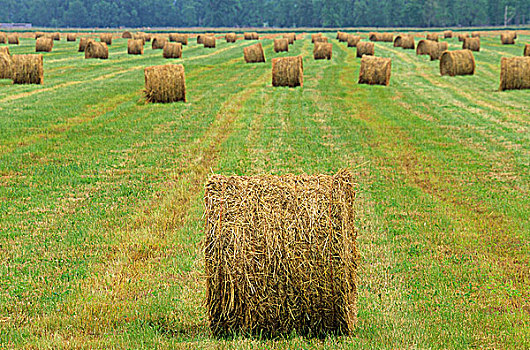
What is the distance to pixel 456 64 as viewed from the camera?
3156 centimetres

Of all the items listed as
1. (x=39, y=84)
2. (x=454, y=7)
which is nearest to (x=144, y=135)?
(x=39, y=84)

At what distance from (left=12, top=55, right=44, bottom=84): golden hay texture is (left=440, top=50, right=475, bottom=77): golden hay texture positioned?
19.6 meters

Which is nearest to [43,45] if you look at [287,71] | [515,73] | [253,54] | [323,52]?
[253,54]

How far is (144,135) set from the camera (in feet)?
53.9

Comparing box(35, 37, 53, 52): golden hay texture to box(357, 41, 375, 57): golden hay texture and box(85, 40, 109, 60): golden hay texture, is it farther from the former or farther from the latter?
box(357, 41, 375, 57): golden hay texture

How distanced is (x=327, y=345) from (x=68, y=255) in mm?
3882

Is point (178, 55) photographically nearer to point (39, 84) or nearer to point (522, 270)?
point (39, 84)

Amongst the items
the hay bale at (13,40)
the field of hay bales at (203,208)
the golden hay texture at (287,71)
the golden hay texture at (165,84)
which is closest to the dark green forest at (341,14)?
the hay bale at (13,40)

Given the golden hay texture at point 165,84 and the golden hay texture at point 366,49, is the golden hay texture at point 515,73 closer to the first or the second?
the golden hay texture at point 165,84

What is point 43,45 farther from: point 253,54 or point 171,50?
point 253,54

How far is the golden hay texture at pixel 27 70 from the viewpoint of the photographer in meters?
27.5

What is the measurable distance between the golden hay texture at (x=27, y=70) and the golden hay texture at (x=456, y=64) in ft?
64.2

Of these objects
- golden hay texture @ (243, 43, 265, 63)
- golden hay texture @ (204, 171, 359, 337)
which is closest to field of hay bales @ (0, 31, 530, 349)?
golden hay texture @ (204, 171, 359, 337)

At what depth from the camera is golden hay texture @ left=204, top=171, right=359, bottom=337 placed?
6.18 metres
